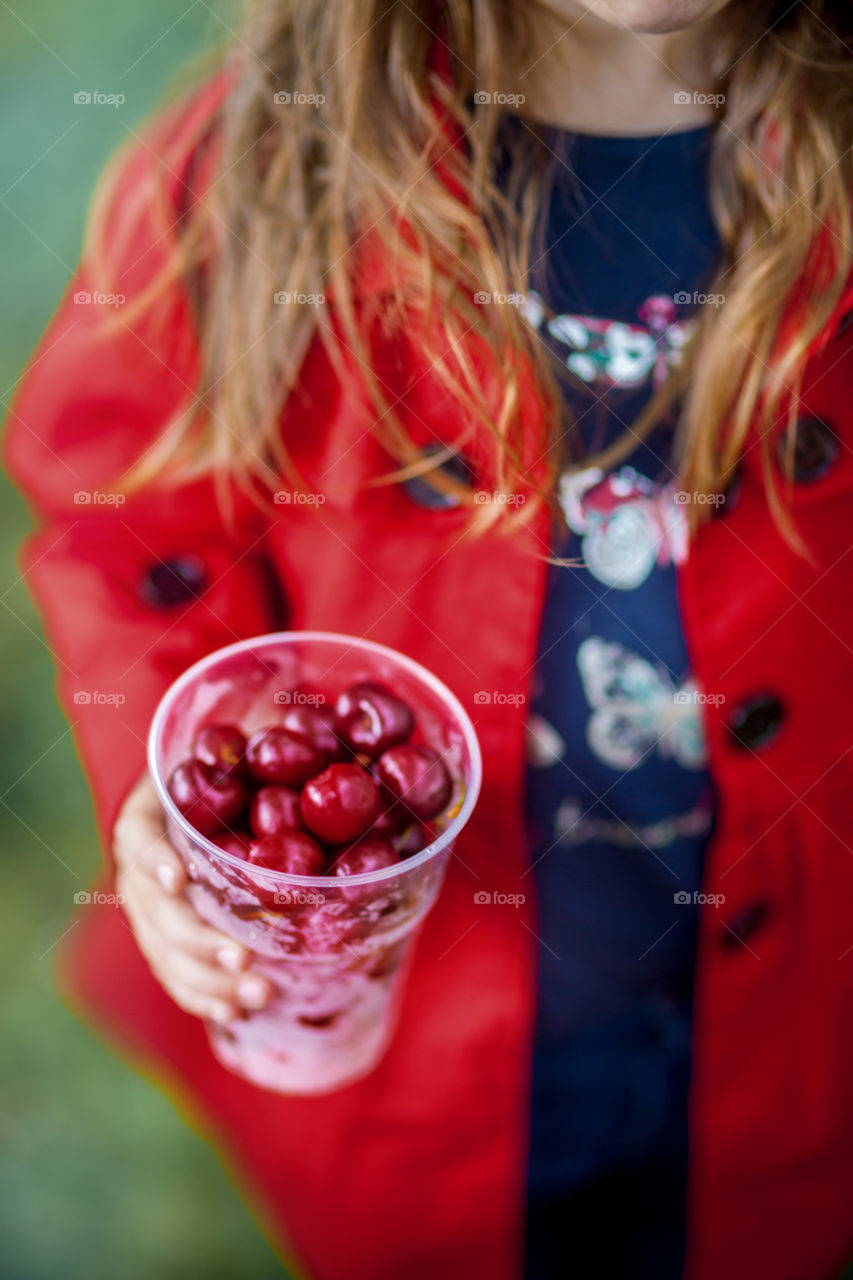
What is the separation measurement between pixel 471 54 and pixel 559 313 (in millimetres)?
197

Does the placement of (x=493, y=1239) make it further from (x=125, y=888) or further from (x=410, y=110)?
(x=410, y=110)

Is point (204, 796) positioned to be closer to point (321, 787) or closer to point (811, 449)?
point (321, 787)

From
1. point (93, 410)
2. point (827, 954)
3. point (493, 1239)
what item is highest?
point (93, 410)

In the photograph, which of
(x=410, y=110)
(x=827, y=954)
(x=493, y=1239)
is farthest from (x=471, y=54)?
(x=493, y=1239)

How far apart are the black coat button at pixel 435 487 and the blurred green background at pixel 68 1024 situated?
20.0 inches

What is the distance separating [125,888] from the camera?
67 centimetres

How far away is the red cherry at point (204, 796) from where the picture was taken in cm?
59

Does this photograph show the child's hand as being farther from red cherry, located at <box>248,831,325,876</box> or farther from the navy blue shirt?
the navy blue shirt

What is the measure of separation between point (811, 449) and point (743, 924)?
384mm

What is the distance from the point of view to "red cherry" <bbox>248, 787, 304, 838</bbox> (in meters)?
0.60

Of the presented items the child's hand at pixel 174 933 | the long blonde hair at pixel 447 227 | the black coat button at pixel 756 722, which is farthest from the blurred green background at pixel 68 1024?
the black coat button at pixel 756 722

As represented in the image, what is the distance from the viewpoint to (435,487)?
0.75 meters

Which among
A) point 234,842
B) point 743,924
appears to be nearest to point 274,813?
point 234,842

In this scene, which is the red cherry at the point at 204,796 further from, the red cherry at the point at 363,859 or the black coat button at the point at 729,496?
the black coat button at the point at 729,496
